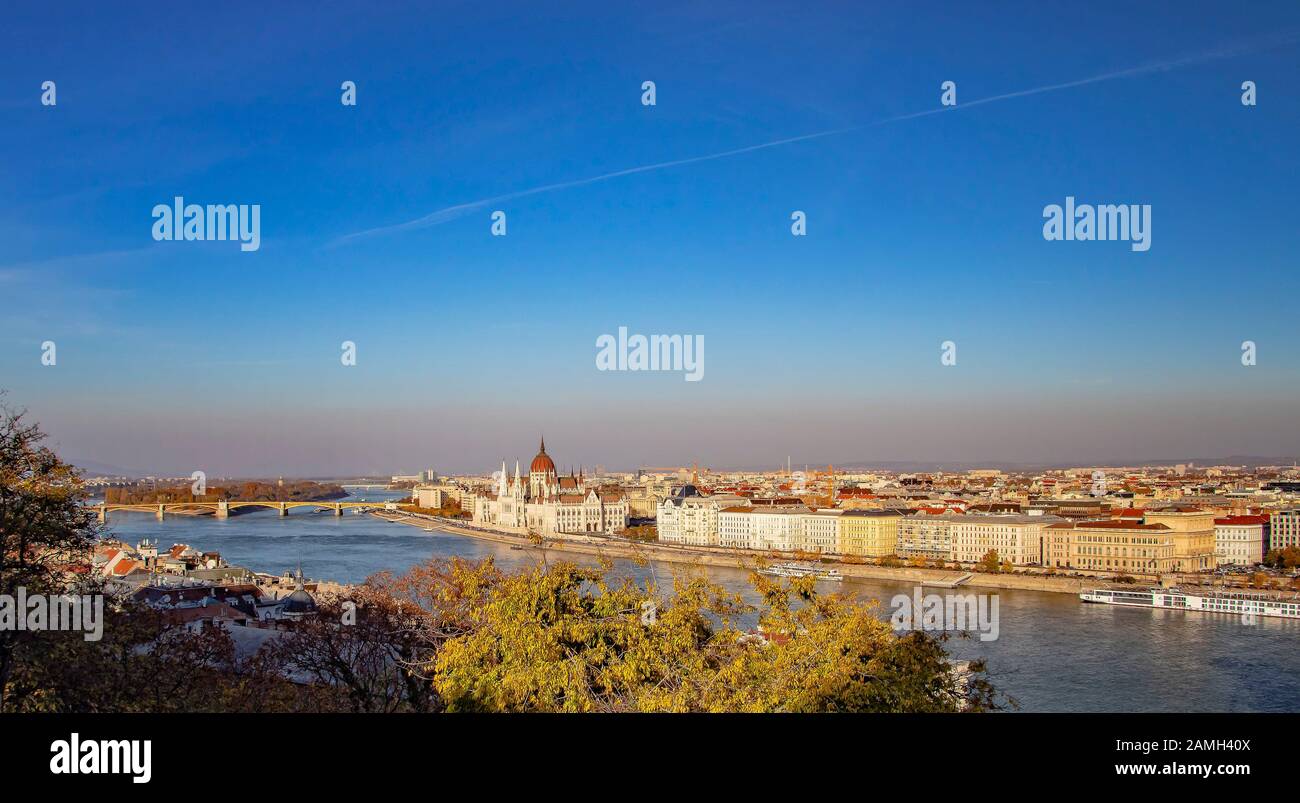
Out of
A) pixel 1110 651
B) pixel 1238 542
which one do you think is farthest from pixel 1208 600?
pixel 1238 542

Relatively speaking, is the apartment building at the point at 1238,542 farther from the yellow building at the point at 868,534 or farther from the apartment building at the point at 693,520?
the apartment building at the point at 693,520

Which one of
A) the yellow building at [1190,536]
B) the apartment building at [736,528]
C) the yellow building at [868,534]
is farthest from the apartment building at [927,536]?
the apartment building at [736,528]

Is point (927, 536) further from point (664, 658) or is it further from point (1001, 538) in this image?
point (664, 658)

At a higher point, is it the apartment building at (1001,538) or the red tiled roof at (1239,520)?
the red tiled roof at (1239,520)

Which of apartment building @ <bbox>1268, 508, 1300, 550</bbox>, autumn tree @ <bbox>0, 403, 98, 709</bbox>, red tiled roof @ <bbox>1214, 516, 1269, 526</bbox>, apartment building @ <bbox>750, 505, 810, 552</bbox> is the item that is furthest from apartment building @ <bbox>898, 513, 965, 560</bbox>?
autumn tree @ <bbox>0, 403, 98, 709</bbox>

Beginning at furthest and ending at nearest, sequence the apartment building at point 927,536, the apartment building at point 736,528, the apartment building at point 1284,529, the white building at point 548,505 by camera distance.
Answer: the white building at point 548,505
the apartment building at point 736,528
the apartment building at point 927,536
the apartment building at point 1284,529
